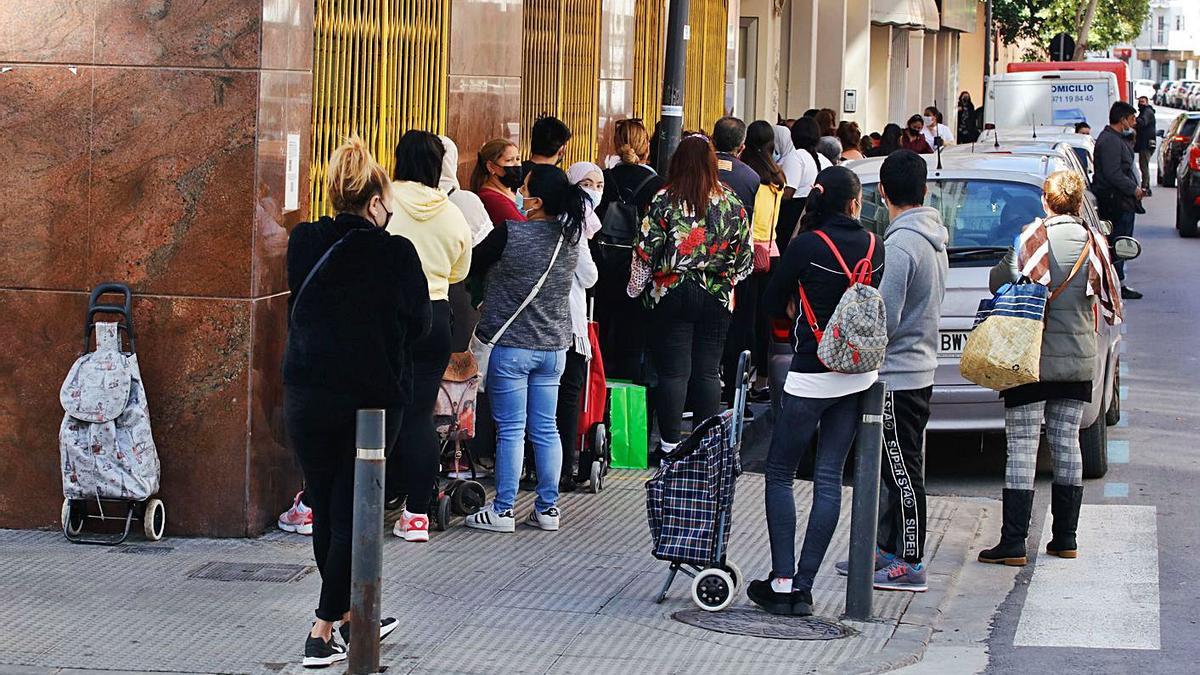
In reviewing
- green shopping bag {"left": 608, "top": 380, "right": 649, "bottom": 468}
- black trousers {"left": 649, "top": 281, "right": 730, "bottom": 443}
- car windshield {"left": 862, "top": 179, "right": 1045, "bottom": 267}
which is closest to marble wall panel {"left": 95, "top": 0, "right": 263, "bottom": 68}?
black trousers {"left": 649, "top": 281, "right": 730, "bottom": 443}

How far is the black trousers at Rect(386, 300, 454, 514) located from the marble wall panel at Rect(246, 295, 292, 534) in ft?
1.89

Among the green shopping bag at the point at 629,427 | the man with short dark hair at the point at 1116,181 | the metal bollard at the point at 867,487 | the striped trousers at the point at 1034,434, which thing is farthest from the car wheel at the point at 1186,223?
the metal bollard at the point at 867,487

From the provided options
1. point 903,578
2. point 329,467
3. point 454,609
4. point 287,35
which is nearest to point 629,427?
point 903,578

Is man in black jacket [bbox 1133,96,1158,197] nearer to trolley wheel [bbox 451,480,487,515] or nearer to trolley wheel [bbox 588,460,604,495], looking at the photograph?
trolley wheel [bbox 588,460,604,495]

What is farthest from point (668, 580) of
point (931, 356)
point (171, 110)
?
point (171, 110)

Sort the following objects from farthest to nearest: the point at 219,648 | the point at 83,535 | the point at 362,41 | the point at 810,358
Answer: the point at 362,41 < the point at 83,535 < the point at 810,358 < the point at 219,648

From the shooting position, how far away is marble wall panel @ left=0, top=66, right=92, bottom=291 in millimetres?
7914

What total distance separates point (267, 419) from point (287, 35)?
1.70 metres

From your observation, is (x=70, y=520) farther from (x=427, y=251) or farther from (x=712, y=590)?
(x=712, y=590)

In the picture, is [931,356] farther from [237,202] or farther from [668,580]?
[237,202]

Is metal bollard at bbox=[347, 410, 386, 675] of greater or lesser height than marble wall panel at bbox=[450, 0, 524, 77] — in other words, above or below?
below

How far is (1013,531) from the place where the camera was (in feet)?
26.7

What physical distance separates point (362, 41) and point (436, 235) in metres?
2.01

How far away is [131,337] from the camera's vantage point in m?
7.82
